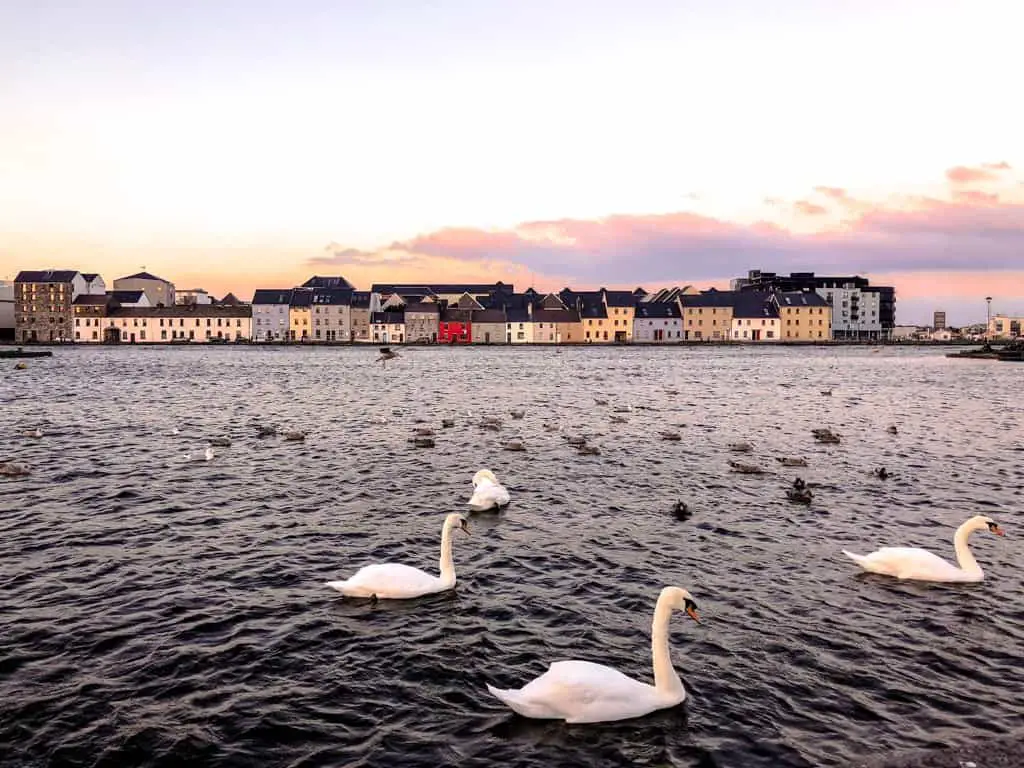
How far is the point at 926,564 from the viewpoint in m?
12.5

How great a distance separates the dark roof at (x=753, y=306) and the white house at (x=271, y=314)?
107925mm

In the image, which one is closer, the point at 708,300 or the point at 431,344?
the point at 431,344

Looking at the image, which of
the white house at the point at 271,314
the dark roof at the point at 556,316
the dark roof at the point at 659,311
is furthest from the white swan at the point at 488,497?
the white house at the point at 271,314

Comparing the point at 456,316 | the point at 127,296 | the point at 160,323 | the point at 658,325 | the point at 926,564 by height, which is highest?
the point at 127,296

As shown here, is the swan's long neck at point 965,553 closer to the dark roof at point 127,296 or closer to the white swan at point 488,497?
the white swan at point 488,497

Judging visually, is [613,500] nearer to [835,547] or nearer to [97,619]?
[835,547]

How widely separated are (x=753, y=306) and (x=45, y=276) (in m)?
165

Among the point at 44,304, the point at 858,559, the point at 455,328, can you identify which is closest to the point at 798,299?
the point at 455,328

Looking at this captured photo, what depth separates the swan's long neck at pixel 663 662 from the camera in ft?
27.9

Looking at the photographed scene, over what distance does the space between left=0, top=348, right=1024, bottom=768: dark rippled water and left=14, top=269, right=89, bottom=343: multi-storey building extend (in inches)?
6535

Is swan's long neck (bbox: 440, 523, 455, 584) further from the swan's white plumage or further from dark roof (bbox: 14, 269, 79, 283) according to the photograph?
dark roof (bbox: 14, 269, 79, 283)

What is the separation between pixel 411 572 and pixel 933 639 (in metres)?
7.57

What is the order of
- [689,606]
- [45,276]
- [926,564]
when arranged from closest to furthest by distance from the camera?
[689,606]
[926,564]
[45,276]

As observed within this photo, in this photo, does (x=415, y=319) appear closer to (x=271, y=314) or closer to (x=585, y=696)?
(x=271, y=314)
